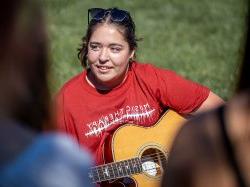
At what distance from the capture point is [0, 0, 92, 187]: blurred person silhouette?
5.39 feet

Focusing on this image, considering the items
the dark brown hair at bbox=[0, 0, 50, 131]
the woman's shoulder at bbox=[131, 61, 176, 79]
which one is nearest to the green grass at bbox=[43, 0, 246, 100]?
the woman's shoulder at bbox=[131, 61, 176, 79]

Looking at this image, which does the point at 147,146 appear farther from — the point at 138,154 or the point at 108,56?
the point at 108,56

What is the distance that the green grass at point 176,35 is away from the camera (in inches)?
299

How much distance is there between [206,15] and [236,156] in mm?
8012

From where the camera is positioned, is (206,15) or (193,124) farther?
(206,15)

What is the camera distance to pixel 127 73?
451 centimetres

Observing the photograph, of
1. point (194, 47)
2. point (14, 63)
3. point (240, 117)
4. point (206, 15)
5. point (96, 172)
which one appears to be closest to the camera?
point (14, 63)

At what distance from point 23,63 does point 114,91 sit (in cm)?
269

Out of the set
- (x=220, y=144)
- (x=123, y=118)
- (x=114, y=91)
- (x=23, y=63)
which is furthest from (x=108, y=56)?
(x=23, y=63)

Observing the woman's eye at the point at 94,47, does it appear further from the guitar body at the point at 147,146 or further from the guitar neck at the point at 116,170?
the guitar neck at the point at 116,170

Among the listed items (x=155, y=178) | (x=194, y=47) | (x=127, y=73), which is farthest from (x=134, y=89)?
(x=194, y=47)

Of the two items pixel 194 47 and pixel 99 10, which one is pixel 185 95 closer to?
pixel 99 10

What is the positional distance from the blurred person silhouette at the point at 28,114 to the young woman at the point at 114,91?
2560 mm

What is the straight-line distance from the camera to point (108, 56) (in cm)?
446
